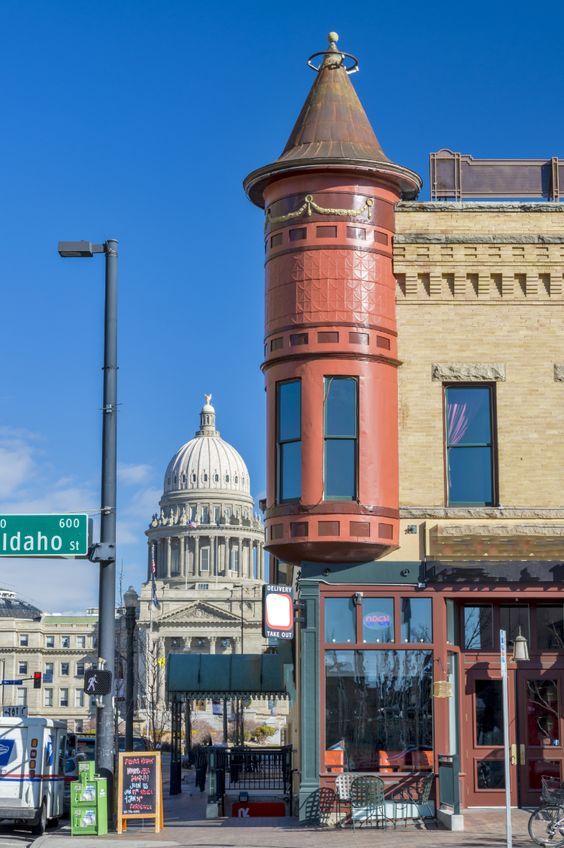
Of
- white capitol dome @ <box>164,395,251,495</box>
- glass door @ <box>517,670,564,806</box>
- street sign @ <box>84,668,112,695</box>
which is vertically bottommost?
glass door @ <box>517,670,564,806</box>

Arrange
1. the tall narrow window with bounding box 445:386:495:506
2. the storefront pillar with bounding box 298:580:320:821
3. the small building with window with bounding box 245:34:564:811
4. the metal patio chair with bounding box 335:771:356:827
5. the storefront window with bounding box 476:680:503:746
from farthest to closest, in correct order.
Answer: the tall narrow window with bounding box 445:386:495:506 → the storefront window with bounding box 476:680:503:746 → the small building with window with bounding box 245:34:564:811 → the storefront pillar with bounding box 298:580:320:821 → the metal patio chair with bounding box 335:771:356:827

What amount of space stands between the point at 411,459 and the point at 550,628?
378 centimetres

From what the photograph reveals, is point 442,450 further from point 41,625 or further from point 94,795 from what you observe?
point 41,625

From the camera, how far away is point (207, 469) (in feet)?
617

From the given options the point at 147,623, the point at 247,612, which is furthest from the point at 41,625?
the point at 247,612

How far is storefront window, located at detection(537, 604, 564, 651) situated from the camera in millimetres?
22438

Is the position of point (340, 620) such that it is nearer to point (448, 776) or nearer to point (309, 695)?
point (309, 695)

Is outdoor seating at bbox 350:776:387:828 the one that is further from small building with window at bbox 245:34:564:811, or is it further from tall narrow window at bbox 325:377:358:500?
tall narrow window at bbox 325:377:358:500

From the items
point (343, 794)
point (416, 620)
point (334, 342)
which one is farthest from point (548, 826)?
point (334, 342)

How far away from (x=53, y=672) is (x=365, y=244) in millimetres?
150712

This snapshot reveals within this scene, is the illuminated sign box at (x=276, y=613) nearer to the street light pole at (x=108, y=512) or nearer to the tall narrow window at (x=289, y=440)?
the tall narrow window at (x=289, y=440)

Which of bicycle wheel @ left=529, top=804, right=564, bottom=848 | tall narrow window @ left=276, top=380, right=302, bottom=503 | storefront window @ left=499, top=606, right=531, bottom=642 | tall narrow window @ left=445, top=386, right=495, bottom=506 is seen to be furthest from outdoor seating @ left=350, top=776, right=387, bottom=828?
tall narrow window @ left=445, top=386, right=495, bottom=506

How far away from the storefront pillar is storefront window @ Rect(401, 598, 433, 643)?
1.49 meters

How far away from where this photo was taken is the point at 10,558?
20.2 meters
